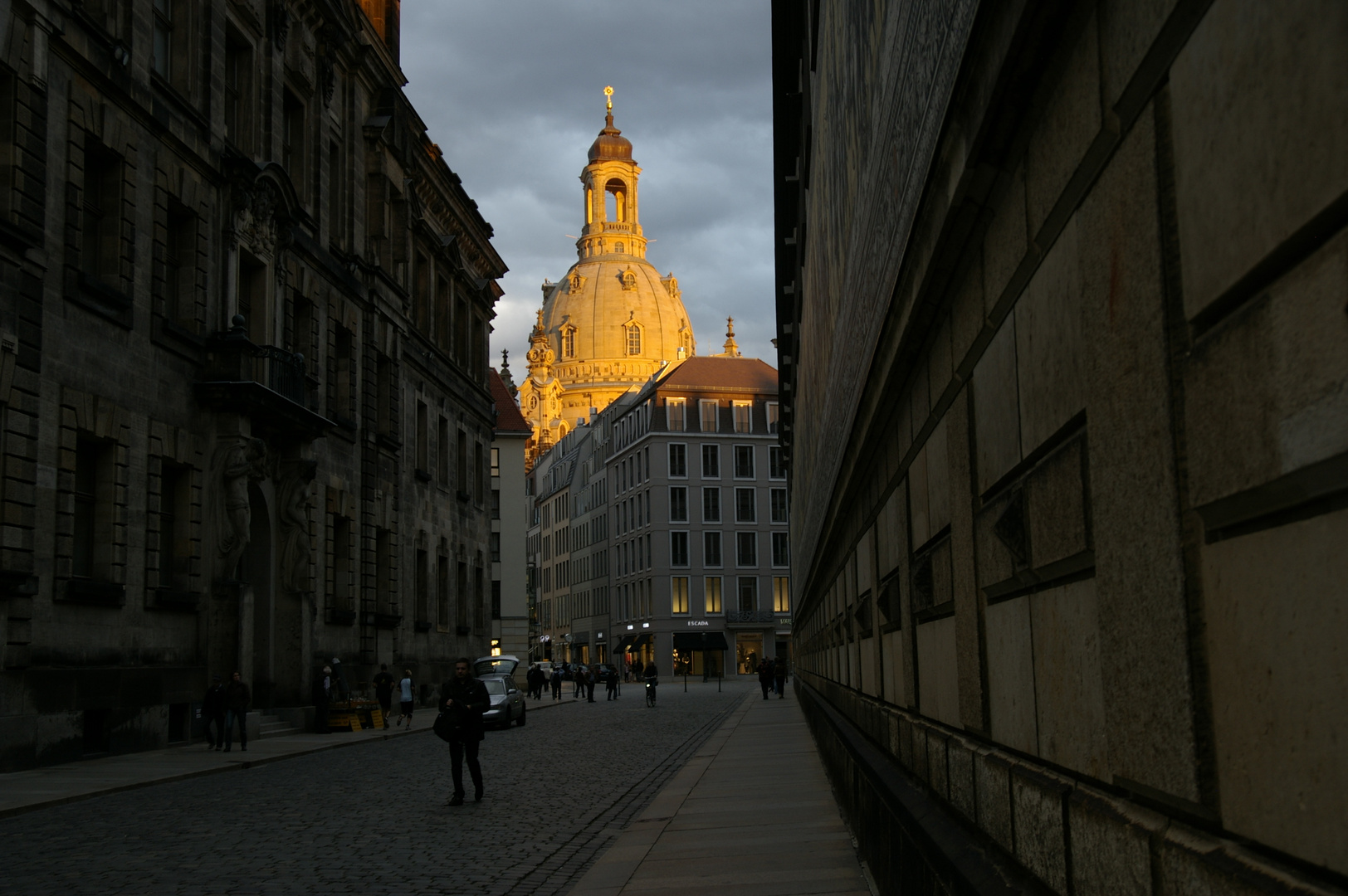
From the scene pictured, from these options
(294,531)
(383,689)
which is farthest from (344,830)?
(383,689)

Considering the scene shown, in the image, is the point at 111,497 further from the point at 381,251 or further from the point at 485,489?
the point at 485,489

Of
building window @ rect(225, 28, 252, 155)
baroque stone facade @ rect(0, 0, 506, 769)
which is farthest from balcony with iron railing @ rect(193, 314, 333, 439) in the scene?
building window @ rect(225, 28, 252, 155)

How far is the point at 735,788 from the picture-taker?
57.7 ft

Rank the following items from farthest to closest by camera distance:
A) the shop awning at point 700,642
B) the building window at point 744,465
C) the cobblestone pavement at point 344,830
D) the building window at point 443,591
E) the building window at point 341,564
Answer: the building window at point 744,465
the shop awning at point 700,642
the building window at point 443,591
the building window at point 341,564
the cobblestone pavement at point 344,830

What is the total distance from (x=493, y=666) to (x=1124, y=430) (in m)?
43.1

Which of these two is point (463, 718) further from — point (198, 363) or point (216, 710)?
point (198, 363)

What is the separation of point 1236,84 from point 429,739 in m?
31.7

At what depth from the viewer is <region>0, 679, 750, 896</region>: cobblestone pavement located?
431 inches

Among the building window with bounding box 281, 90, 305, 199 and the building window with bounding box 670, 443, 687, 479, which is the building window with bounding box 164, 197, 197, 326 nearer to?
the building window with bounding box 281, 90, 305, 199

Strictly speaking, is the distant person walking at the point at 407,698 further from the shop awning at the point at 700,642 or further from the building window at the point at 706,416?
the building window at the point at 706,416

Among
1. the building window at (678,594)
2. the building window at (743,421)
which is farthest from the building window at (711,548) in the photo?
the building window at (743,421)

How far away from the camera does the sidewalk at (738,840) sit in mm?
9898

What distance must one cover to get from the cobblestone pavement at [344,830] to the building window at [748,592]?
266ft

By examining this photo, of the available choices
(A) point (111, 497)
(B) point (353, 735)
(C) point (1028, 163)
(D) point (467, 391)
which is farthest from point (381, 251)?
(C) point (1028, 163)
